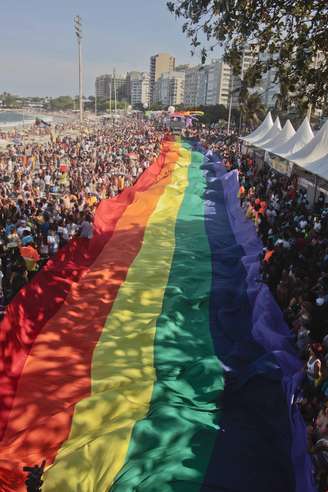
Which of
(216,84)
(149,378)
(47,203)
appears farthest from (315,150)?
(216,84)

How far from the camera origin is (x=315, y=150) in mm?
15875

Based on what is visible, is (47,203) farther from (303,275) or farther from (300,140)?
(300,140)

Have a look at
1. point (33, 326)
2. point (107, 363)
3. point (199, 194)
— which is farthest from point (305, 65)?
point (199, 194)

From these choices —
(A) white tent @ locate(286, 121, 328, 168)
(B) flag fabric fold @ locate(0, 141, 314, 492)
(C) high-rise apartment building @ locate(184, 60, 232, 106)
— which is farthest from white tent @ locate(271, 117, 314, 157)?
(C) high-rise apartment building @ locate(184, 60, 232, 106)

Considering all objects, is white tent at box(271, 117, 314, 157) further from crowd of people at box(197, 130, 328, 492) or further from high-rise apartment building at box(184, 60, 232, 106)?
high-rise apartment building at box(184, 60, 232, 106)

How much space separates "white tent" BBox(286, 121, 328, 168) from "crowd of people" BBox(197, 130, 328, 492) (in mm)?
1280

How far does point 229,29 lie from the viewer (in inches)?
258

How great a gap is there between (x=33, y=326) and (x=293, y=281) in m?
4.98

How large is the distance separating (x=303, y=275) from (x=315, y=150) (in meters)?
8.34

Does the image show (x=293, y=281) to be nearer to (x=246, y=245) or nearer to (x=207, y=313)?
(x=207, y=313)

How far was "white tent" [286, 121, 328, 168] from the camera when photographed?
1547 cm

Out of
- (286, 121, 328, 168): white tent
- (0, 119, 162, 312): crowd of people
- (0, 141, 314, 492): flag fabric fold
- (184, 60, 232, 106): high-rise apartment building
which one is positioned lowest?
(0, 141, 314, 492): flag fabric fold

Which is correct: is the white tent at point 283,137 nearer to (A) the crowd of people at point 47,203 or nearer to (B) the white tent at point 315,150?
(B) the white tent at point 315,150

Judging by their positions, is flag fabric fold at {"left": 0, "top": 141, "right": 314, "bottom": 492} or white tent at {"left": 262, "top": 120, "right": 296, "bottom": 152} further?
white tent at {"left": 262, "top": 120, "right": 296, "bottom": 152}
